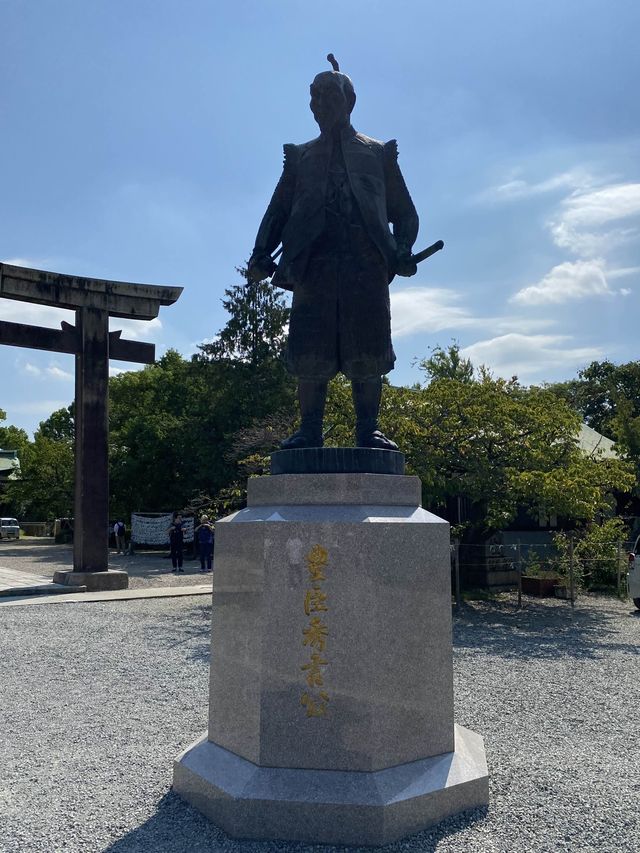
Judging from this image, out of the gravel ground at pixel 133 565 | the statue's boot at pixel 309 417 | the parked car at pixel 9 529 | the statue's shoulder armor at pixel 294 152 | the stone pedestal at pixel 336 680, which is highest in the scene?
the statue's shoulder armor at pixel 294 152

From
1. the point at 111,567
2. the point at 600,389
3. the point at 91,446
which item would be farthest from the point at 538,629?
the point at 600,389

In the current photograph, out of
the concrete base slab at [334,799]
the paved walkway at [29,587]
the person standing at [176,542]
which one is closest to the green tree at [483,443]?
the paved walkway at [29,587]

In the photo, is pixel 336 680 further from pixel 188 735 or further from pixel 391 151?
pixel 391 151

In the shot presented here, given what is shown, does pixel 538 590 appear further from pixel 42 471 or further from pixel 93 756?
pixel 42 471

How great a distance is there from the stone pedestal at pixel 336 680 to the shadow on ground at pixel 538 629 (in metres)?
4.95

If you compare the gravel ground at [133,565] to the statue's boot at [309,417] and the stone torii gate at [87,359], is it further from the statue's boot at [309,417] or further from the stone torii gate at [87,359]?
the statue's boot at [309,417]

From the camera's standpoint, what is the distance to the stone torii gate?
13562 mm

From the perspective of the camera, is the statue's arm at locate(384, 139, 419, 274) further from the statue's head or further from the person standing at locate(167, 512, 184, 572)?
the person standing at locate(167, 512, 184, 572)

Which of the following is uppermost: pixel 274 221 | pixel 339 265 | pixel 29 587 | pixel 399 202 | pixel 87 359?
pixel 87 359

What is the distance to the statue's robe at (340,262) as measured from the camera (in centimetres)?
438

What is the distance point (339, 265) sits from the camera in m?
4.45

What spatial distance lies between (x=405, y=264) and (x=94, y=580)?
1111 centimetres

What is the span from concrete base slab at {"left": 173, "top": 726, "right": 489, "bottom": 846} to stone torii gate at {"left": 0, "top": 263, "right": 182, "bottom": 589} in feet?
35.2

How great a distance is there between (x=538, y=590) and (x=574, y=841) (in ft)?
39.0
